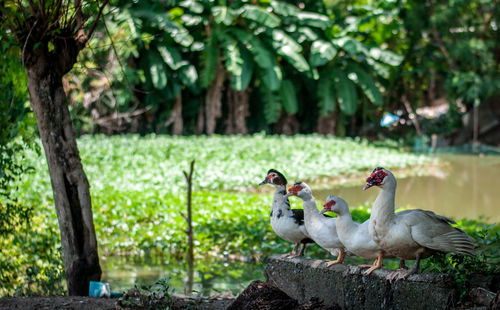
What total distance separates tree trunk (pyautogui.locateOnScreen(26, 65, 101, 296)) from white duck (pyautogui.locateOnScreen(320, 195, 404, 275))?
8.11 ft

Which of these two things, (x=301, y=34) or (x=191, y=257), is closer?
(x=191, y=257)

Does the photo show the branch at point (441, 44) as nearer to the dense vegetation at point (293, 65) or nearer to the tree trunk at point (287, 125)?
the dense vegetation at point (293, 65)

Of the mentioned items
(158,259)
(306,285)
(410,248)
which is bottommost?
(158,259)

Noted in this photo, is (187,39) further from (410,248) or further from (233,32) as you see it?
(410,248)

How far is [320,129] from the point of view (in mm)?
25844

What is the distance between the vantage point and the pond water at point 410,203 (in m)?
7.41

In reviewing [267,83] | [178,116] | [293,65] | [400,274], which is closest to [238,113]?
[178,116]

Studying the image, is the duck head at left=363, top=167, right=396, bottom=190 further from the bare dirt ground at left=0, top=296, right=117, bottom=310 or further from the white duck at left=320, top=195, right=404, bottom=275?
the bare dirt ground at left=0, top=296, right=117, bottom=310

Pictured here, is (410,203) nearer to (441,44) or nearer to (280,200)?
(280,200)

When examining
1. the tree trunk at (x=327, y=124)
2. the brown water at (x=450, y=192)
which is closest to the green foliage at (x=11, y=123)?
the brown water at (x=450, y=192)

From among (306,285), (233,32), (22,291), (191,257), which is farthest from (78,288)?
(233,32)

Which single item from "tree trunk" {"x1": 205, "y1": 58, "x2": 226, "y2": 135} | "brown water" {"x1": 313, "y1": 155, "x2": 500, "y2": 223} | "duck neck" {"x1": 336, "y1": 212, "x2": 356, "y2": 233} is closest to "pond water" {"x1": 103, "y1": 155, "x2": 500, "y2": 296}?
"brown water" {"x1": 313, "y1": 155, "x2": 500, "y2": 223}

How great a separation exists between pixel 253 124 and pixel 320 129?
278 centimetres

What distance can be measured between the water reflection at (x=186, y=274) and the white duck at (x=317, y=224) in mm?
2619
